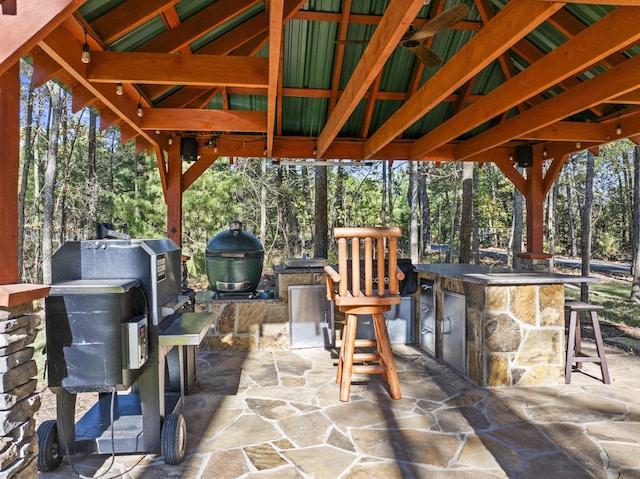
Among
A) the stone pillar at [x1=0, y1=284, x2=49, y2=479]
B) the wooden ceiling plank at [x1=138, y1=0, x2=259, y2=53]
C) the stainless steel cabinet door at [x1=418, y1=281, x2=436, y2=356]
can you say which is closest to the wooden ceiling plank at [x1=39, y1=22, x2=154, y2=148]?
the wooden ceiling plank at [x1=138, y1=0, x2=259, y2=53]

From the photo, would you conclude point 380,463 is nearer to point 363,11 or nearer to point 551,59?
point 551,59

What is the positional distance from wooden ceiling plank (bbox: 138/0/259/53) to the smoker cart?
6.30 feet

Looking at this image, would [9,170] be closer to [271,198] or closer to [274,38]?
[274,38]

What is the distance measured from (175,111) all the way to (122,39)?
1371mm

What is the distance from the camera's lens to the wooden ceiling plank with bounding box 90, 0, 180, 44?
322cm

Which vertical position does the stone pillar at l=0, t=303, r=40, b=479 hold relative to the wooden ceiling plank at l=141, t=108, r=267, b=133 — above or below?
below

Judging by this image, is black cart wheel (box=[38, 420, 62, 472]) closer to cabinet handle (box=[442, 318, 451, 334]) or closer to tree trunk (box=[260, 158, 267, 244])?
cabinet handle (box=[442, 318, 451, 334])

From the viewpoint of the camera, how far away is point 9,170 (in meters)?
2.22

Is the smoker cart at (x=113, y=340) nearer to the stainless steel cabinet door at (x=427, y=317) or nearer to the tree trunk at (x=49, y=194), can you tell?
the stainless steel cabinet door at (x=427, y=317)

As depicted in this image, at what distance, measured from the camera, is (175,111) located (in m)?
4.89

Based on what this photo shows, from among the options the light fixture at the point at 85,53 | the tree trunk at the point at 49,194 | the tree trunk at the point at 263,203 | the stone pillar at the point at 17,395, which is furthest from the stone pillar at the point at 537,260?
the tree trunk at the point at 49,194

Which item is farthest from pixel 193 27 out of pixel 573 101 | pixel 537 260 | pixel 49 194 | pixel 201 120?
pixel 49 194

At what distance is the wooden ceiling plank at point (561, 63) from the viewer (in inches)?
107

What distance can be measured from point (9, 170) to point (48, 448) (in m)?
1.64
